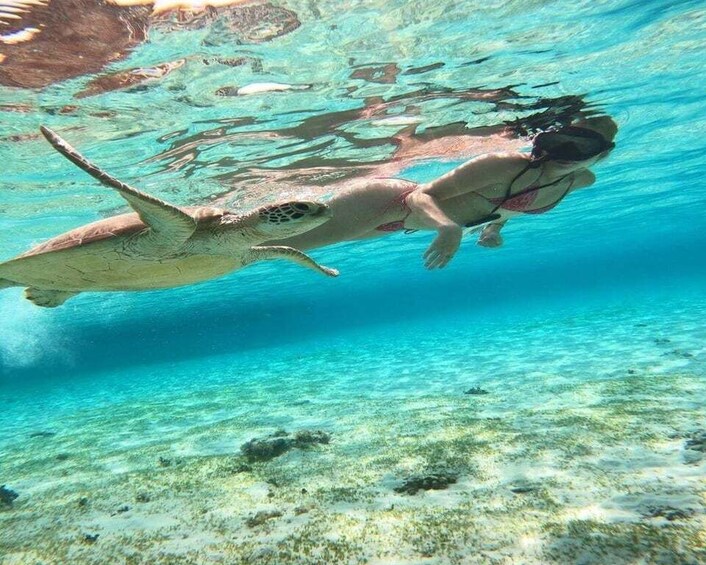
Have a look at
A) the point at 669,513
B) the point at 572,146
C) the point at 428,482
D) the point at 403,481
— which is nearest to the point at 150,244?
the point at 403,481

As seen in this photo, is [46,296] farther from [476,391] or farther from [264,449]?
[476,391]

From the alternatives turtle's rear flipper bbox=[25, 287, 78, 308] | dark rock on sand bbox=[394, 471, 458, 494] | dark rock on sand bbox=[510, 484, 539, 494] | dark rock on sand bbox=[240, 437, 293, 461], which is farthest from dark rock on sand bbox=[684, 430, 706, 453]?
turtle's rear flipper bbox=[25, 287, 78, 308]

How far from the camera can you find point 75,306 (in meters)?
34.3

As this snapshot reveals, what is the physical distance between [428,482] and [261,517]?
1.96m

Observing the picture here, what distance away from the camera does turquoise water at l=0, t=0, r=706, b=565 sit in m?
4.19

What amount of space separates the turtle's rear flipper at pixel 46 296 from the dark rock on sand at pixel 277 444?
3977 millimetres

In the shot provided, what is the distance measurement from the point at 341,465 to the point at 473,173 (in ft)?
14.5

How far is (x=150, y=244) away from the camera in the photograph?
486 cm

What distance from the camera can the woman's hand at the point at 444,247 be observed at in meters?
4.56

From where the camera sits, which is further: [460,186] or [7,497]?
[7,497]

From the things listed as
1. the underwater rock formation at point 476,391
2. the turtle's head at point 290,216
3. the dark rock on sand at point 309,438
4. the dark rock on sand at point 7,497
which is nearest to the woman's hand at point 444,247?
the turtle's head at point 290,216

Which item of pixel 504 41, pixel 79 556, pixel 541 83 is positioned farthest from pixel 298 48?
pixel 79 556

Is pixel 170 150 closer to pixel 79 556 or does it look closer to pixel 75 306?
pixel 79 556

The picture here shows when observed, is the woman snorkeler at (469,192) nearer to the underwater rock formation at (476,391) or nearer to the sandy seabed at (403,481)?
the sandy seabed at (403,481)
